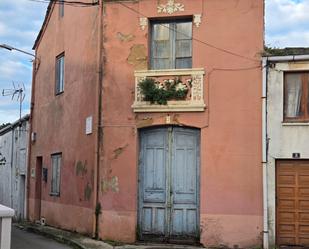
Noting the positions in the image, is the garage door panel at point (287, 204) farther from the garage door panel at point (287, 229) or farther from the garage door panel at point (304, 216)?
the garage door panel at point (287, 229)

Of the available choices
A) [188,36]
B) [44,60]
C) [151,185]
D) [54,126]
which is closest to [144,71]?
[188,36]

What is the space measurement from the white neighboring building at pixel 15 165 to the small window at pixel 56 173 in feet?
12.1

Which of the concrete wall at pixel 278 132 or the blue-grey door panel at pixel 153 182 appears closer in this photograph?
the concrete wall at pixel 278 132

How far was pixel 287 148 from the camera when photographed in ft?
42.3

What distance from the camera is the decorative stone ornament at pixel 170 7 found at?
45.9 feet

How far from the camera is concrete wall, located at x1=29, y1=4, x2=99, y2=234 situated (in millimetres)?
15180

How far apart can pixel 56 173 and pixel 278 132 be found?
8486mm

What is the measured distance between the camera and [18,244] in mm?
14703

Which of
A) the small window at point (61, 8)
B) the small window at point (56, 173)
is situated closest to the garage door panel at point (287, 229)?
the small window at point (56, 173)

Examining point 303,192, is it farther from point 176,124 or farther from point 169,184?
point 176,124

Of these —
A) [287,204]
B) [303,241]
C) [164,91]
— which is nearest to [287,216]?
[287,204]

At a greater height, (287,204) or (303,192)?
(303,192)

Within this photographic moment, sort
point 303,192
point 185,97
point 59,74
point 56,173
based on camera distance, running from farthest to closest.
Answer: point 59,74 → point 56,173 → point 185,97 → point 303,192

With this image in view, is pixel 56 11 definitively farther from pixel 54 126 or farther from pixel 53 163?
pixel 53 163
